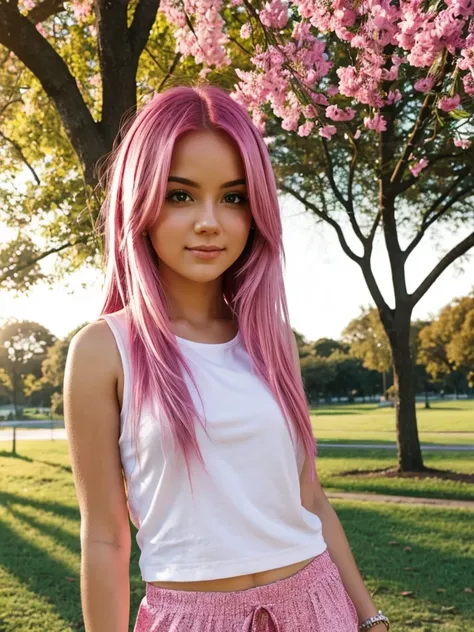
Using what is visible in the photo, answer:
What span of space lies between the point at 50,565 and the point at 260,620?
6.14 meters

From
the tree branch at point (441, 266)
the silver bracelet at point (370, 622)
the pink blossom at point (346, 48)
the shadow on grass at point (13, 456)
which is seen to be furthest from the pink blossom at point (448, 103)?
the shadow on grass at point (13, 456)

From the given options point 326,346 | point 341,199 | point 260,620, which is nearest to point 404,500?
point 341,199

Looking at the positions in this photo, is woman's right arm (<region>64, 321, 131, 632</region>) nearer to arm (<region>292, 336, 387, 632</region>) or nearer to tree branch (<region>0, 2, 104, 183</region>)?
arm (<region>292, 336, 387, 632</region>)

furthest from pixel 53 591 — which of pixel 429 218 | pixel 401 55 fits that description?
pixel 429 218

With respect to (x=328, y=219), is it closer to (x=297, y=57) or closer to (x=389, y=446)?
(x=389, y=446)

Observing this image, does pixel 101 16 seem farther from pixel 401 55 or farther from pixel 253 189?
pixel 253 189

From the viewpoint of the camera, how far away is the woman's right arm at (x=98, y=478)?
1656mm

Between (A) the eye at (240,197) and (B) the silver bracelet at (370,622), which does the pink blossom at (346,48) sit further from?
(B) the silver bracelet at (370,622)

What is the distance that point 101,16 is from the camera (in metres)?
4.82

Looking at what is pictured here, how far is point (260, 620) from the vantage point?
5.48ft

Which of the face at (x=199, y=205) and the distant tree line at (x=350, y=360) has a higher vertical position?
the distant tree line at (x=350, y=360)

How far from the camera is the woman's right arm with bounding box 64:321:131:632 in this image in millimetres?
1656

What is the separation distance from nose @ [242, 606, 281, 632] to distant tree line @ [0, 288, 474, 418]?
24221 millimetres

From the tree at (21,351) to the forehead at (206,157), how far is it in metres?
36.1
